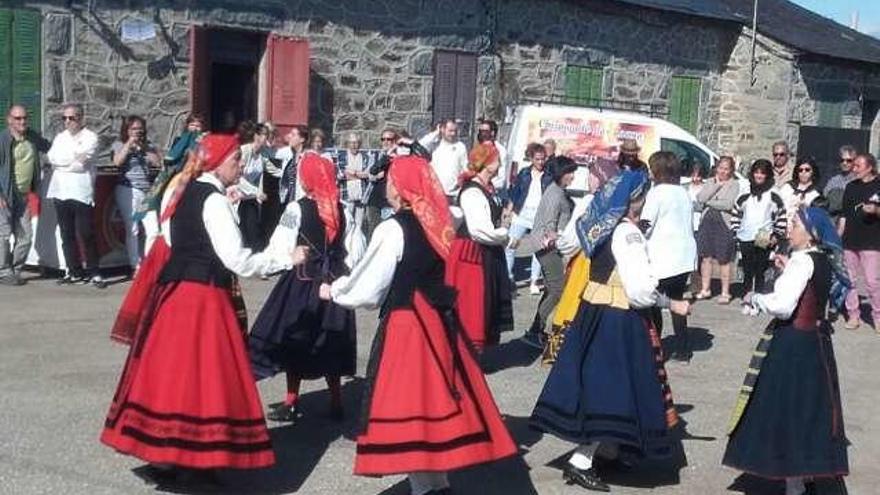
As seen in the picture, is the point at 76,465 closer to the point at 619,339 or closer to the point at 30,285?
the point at 619,339

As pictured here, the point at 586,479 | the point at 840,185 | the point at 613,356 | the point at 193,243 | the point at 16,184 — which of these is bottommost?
the point at 586,479

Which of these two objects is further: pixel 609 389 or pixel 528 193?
pixel 528 193

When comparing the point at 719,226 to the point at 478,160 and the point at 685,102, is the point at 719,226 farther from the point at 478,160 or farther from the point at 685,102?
the point at 685,102

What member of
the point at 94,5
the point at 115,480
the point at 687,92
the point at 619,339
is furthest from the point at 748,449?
the point at 687,92

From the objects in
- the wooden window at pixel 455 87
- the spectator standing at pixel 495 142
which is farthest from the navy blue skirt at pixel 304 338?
the wooden window at pixel 455 87

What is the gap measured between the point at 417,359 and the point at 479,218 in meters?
2.68

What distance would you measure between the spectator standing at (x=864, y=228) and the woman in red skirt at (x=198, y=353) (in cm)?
751

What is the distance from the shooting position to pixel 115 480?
5.98 meters

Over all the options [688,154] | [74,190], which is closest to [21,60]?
[74,190]

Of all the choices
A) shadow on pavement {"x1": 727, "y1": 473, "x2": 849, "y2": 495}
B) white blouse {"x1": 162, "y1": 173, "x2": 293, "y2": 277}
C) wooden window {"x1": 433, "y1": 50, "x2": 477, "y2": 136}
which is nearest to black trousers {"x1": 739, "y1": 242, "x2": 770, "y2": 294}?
wooden window {"x1": 433, "y1": 50, "x2": 477, "y2": 136}

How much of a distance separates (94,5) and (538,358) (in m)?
6.80

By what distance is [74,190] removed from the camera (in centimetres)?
1152

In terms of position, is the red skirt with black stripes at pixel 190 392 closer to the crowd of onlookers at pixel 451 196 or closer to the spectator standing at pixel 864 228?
the crowd of onlookers at pixel 451 196

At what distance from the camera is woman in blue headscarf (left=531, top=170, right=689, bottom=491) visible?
19.6ft
